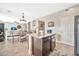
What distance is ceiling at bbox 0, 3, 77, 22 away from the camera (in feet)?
8.05

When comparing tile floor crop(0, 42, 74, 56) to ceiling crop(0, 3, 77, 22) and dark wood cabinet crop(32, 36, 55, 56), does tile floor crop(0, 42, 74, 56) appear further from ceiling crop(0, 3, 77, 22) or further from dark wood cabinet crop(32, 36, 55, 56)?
ceiling crop(0, 3, 77, 22)

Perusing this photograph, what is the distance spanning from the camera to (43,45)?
252 cm

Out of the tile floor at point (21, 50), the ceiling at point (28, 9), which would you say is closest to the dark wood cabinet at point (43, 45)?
the tile floor at point (21, 50)

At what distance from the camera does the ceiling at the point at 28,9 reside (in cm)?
245

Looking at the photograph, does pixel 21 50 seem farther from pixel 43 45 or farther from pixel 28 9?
pixel 28 9

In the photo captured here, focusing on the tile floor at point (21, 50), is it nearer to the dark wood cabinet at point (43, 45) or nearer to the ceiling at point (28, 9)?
the dark wood cabinet at point (43, 45)

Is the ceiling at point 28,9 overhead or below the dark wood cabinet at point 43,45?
overhead

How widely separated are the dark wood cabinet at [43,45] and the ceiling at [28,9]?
0.49 meters

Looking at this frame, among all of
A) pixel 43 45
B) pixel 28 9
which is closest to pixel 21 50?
pixel 43 45

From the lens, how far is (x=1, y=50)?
8.34 feet

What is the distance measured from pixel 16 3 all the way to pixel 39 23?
622mm

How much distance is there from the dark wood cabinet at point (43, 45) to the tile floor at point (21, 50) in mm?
111

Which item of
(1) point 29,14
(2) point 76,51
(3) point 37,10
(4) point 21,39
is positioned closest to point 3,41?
(4) point 21,39

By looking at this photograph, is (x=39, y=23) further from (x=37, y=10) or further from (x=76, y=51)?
(x=76, y=51)
